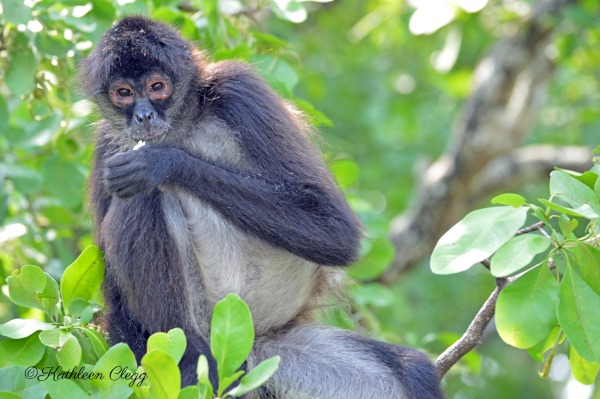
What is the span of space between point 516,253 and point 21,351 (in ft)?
6.71

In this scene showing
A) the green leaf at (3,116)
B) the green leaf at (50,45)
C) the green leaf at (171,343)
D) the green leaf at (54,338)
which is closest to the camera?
the green leaf at (171,343)

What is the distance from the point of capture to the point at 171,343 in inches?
128

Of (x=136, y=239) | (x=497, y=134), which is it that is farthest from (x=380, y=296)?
(x=497, y=134)

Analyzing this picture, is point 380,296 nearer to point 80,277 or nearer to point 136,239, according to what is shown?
point 136,239

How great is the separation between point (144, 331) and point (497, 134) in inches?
251

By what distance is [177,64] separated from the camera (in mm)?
5004

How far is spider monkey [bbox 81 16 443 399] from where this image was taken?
4.61m

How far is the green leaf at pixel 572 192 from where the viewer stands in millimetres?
3365

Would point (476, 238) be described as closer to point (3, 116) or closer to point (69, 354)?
point (69, 354)

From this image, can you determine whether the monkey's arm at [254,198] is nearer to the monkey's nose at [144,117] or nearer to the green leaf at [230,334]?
the monkey's nose at [144,117]

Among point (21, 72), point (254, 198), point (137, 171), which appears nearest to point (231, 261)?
point (254, 198)

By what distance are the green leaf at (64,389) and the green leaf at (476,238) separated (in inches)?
54.2

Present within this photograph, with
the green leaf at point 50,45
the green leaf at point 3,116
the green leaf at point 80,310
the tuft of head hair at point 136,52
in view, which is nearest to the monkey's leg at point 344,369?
the green leaf at point 80,310

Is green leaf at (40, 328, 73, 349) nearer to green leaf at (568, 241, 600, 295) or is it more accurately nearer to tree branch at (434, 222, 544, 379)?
tree branch at (434, 222, 544, 379)
